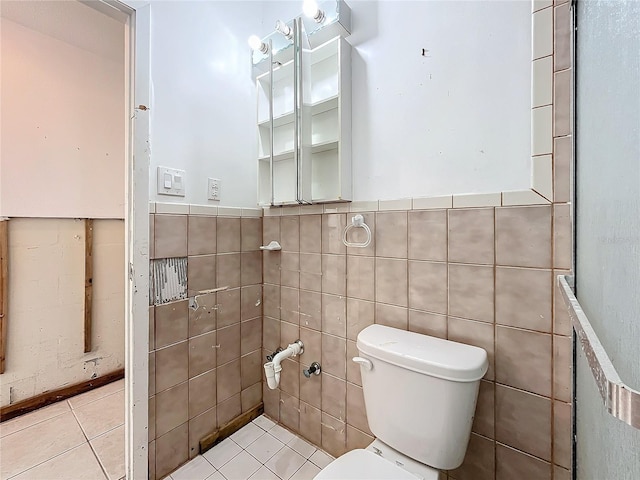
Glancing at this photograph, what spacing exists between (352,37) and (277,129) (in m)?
0.56

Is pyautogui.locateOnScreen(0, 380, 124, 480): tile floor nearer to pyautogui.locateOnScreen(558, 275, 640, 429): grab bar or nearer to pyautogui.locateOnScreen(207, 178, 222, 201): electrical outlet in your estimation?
pyautogui.locateOnScreen(207, 178, 222, 201): electrical outlet

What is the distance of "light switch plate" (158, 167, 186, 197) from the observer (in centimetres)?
122

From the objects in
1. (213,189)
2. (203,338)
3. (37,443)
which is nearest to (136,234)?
(213,189)

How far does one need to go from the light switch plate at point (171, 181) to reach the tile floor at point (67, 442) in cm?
127

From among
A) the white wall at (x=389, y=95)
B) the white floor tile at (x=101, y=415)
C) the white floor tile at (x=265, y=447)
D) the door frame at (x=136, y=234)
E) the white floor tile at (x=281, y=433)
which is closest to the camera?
the white wall at (x=389, y=95)

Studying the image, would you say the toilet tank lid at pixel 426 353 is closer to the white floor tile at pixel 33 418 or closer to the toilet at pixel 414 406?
the toilet at pixel 414 406

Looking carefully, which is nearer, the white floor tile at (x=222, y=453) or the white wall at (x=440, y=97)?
the white wall at (x=440, y=97)

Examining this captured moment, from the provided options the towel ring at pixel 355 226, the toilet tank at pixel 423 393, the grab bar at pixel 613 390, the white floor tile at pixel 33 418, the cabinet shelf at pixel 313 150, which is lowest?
the white floor tile at pixel 33 418

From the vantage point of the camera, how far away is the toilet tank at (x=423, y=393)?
0.82 meters

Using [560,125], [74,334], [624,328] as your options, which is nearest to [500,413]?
[624,328]

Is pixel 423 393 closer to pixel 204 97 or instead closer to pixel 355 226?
pixel 355 226

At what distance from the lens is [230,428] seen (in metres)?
1.47

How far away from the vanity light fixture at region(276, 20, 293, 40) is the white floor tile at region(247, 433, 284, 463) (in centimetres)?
199

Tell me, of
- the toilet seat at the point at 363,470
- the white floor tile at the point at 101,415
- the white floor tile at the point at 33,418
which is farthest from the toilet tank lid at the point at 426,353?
the white floor tile at the point at 33,418
